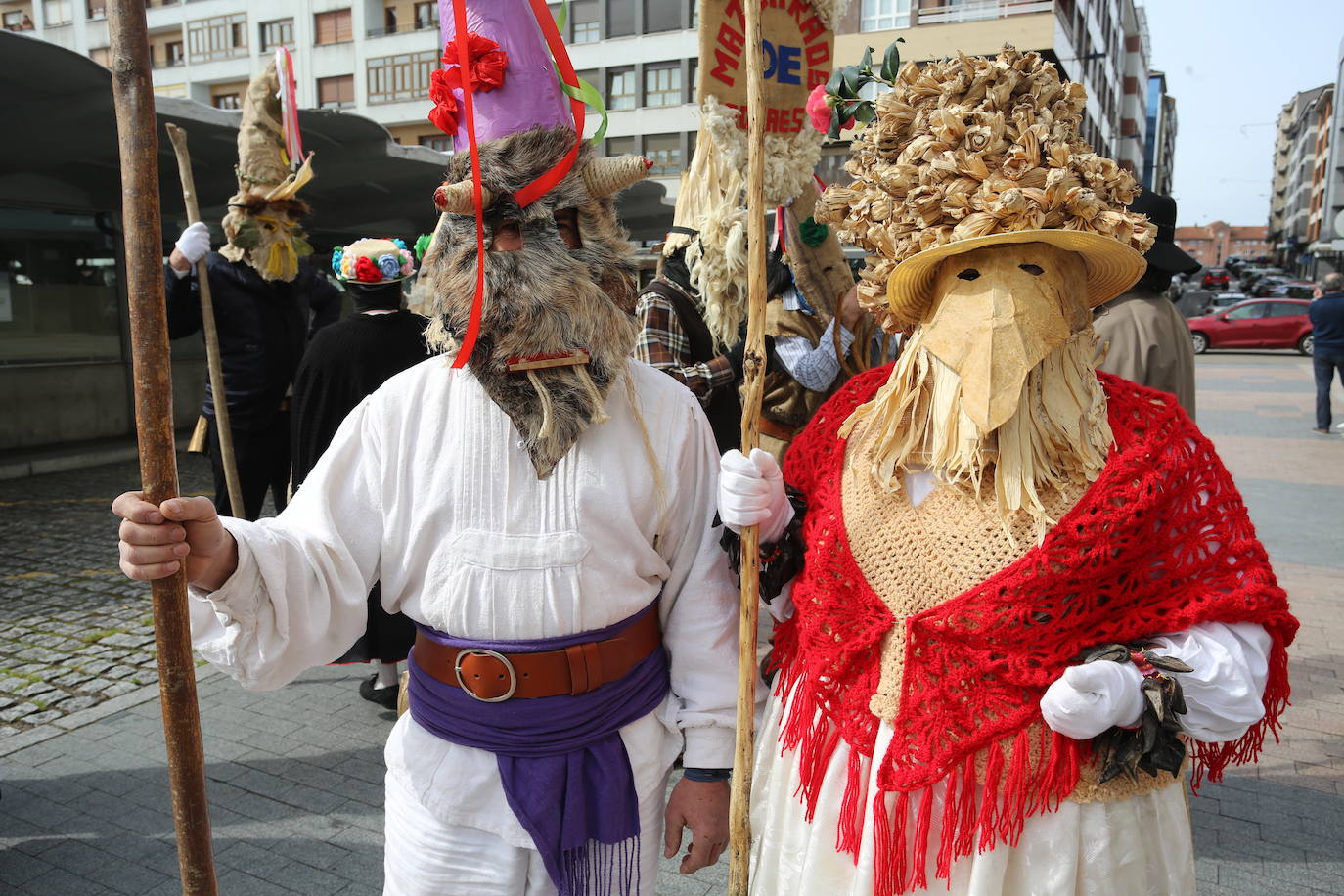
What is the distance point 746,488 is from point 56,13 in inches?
2201

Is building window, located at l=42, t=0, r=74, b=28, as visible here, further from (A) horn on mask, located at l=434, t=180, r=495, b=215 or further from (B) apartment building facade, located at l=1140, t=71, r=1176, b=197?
(B) apartment building facade, located at l=1140, t=71, r=1176, b=197

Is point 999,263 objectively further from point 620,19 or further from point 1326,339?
point 620,19

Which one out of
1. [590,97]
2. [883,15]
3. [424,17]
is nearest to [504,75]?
[590,97]

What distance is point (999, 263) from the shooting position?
1.71 m

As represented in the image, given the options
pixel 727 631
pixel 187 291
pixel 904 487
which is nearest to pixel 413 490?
pixel 727 631

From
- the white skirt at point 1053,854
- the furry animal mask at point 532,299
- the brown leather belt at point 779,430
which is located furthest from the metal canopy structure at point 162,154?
the white skirt at point 1053,854

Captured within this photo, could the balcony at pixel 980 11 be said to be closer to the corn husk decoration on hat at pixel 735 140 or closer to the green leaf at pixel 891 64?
the corn husk decoration on hat at pixel 735 140

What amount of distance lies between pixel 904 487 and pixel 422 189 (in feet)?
36.6

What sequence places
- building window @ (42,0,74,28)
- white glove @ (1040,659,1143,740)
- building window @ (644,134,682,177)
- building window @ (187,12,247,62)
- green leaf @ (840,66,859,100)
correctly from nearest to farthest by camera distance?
white glove @ (1040,659,1143,740) < green leaf @ (840,66,859,100) < building window @ (644,134,682,177) < building window @ (187,12,247,62) < building window @ (42,0,74,28)

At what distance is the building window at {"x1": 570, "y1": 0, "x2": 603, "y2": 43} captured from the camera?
1506 inches

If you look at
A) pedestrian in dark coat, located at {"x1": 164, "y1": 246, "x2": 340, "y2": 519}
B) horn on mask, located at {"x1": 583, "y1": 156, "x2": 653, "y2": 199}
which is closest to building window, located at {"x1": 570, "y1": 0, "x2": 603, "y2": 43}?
pedestrian in dark coat, located at {"x1": 164, "y1": 246, "x2": 340, "y2": 519}

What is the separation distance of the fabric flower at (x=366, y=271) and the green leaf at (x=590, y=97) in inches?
84.7

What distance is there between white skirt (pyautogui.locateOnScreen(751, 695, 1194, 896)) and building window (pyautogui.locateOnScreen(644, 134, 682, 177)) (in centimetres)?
3713

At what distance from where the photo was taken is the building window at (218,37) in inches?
1670
